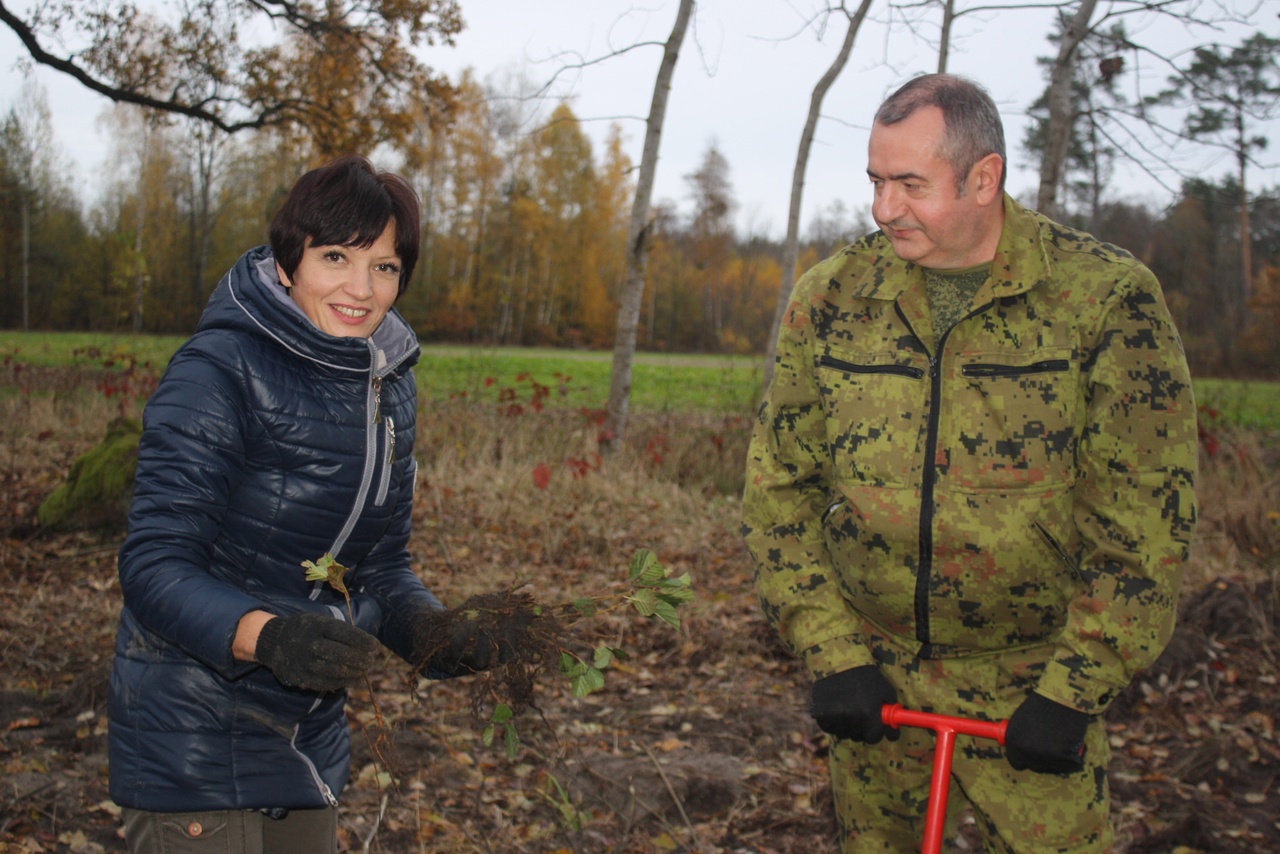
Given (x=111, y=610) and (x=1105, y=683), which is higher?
(x=1105, y=683)

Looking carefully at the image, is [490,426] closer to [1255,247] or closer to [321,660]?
[321,660]

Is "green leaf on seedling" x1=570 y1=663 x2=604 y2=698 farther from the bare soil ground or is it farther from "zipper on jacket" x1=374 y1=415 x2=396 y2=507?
"zipper on jacket" x1=374 y1=415 x2=396 y2=507

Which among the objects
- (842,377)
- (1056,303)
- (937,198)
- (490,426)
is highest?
(937,198)

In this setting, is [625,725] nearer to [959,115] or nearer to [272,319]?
[272,319]

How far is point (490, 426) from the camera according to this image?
10.4 m

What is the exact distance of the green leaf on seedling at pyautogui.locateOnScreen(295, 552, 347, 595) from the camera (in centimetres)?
190

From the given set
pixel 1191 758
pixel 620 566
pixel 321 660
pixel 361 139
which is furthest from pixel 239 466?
pixel 361 139

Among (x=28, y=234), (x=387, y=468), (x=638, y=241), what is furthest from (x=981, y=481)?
(x=28, y=234)

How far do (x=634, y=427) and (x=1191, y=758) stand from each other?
8.07m

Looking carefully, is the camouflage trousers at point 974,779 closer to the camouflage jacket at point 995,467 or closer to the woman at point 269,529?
the camouflage jacket at point 995,467

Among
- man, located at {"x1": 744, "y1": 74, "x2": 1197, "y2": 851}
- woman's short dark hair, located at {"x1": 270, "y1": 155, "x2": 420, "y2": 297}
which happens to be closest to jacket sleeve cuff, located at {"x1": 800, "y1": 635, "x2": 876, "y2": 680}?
man, located at {"x1": 744, "y1": 74, "x2": 1197, "y2": 851}

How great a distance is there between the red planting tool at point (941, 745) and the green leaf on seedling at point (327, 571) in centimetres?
121

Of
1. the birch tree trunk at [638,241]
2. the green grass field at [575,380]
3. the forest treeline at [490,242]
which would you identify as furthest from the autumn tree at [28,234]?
the birch tree trunk at [638,241]

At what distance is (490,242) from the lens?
159 feet
